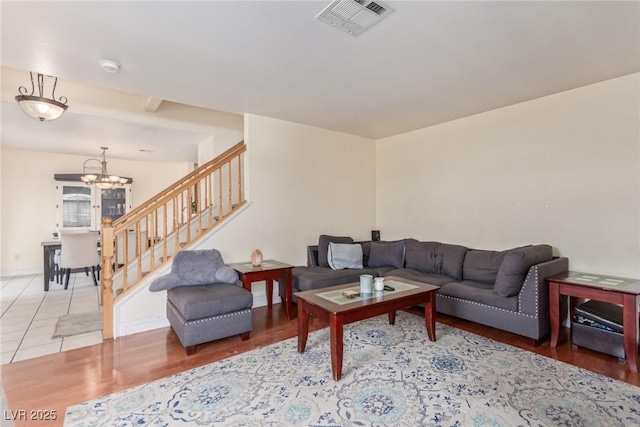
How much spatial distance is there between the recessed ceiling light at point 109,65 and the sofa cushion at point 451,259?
4.15 metres

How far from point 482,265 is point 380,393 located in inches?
89.5

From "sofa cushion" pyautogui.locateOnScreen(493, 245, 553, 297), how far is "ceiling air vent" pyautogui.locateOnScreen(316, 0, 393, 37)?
7.99 feet

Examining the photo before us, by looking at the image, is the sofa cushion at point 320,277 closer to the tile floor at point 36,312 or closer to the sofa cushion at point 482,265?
the sofa cushion at point 482,265

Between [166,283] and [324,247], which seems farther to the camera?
[324,247]

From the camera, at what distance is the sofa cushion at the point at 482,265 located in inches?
139

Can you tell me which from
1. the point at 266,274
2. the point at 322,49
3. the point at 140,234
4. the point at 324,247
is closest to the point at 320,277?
the point at 266,274

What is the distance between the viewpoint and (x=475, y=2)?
1.89 m

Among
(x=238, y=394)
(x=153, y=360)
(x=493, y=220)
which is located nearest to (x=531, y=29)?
(x=493, y=220)

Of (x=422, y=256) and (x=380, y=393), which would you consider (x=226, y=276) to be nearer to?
(x=380, y=393)

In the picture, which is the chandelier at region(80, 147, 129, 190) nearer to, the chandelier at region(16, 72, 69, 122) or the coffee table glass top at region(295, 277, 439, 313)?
the chandelier at region(16, 72, 69, 122)

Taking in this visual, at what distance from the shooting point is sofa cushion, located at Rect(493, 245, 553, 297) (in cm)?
288

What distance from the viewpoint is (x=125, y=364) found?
254 centimetres

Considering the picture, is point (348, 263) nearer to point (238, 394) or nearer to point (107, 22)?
point (238, 394)

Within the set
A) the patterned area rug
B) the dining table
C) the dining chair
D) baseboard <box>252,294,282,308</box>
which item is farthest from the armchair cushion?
the dining table
